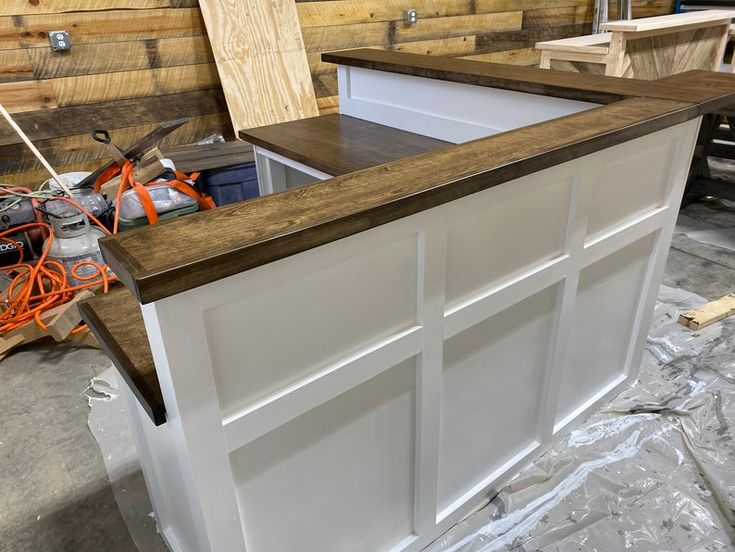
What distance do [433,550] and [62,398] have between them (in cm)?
144

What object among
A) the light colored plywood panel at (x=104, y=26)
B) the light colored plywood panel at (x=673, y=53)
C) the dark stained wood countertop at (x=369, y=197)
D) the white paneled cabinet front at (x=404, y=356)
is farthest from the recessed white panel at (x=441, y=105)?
the light colored plywood panel at (x=673, y=53)

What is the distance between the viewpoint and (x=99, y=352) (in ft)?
7.53

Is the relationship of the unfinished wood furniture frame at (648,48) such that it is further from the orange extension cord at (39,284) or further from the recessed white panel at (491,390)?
the orange extension cord at (39,284)

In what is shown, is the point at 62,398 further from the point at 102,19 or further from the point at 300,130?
the point at 102,19

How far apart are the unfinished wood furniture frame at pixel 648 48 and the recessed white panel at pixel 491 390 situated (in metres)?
1.85

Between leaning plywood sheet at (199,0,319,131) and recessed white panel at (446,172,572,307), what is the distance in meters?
2.35

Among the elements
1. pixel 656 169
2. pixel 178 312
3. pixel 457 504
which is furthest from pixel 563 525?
pixel 178 312

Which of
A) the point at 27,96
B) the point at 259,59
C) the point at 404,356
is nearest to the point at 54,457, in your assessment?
the point at 404,356

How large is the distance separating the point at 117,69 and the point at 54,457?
6.68 ft

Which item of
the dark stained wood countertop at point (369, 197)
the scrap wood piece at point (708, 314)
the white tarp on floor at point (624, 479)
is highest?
the dark stained wood countertop at point (369, 197)

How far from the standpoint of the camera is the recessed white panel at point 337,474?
98 centimetres

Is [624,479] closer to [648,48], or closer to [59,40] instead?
[648,48]

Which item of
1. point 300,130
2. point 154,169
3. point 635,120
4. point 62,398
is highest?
point 635,120

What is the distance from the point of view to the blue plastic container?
2922 millimetres
